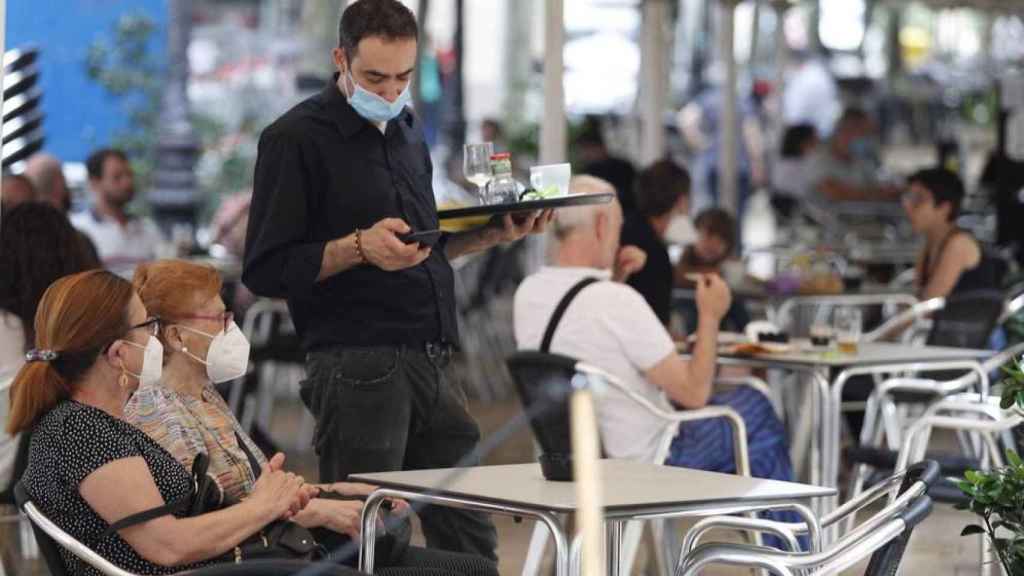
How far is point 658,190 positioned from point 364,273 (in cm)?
304

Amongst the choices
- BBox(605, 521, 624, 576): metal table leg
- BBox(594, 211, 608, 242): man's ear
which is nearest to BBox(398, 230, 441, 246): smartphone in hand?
BBox(605, 521, 624, 576): metal table leg

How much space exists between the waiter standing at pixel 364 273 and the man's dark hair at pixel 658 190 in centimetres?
284

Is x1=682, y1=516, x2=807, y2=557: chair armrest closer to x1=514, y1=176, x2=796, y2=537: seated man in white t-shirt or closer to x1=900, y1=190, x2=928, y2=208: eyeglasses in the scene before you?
x1=514, y1=176, x2=796, y2=537: seated man in white t-shirt

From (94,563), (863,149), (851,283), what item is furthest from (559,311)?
(863,149)

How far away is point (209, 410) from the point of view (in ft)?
12.2

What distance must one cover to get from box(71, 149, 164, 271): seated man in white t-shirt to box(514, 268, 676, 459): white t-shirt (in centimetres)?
414

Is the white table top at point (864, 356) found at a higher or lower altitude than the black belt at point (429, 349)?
lower

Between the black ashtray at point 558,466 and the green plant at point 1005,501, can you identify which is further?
the green plant at point 1005,501

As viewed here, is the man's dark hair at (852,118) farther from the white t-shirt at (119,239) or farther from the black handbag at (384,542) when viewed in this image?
the black handbag at (384,542)

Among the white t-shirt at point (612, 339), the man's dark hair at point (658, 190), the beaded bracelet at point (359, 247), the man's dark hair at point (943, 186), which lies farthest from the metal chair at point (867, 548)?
the man's dark hair at point (943, 186)

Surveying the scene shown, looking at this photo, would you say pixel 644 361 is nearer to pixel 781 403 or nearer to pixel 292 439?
pixel 781 403

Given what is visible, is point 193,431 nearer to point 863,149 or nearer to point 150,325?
point 150,325

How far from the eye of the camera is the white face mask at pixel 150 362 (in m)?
3.38

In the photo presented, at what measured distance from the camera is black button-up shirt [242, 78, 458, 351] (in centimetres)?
392
